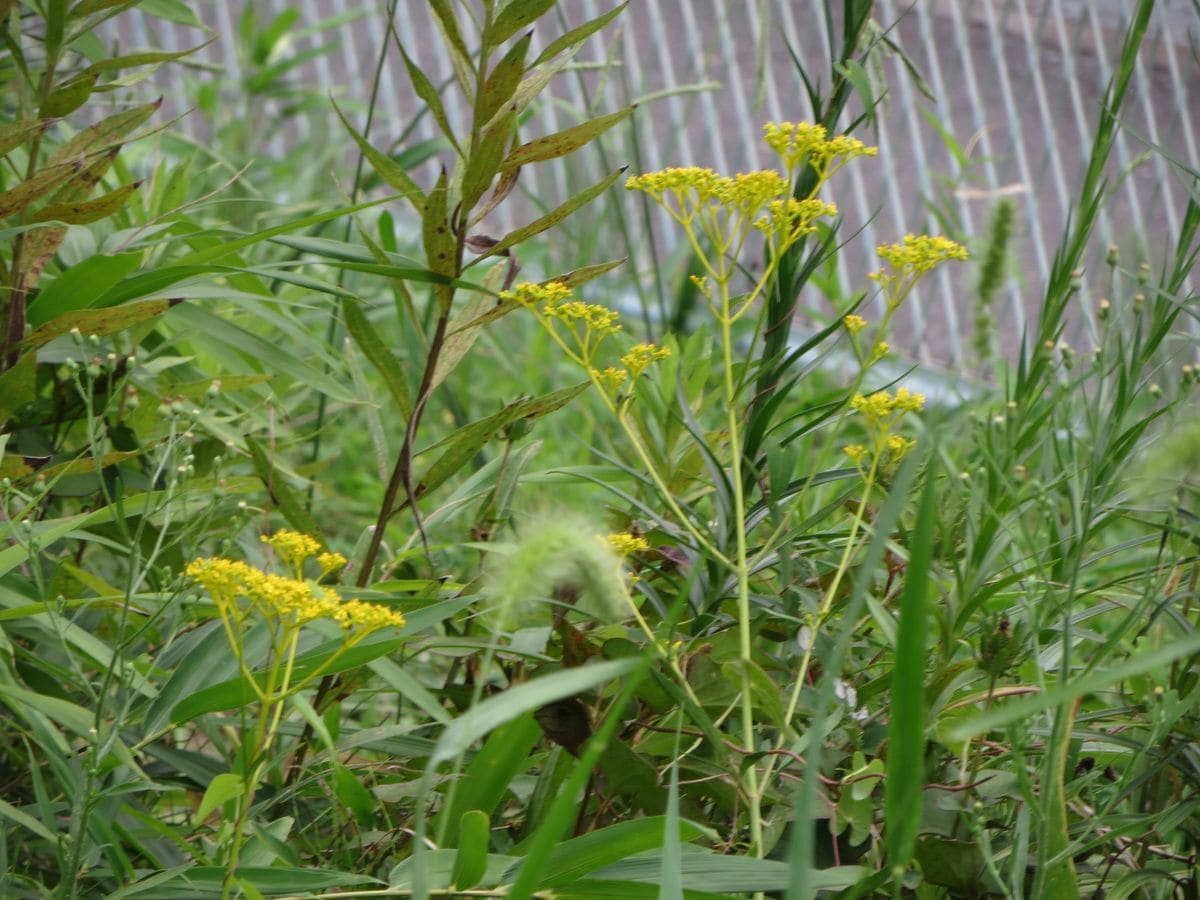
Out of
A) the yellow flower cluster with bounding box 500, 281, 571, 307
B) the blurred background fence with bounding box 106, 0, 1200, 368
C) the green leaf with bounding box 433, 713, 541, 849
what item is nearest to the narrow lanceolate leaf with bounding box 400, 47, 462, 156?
the yellow flower cluster with bounding box 500, 281, 571, 307

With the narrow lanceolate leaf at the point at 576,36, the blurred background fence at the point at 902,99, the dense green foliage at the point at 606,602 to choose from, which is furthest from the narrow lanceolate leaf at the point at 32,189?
the blurred background fence at the point at 902,99

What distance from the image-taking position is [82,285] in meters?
0.84

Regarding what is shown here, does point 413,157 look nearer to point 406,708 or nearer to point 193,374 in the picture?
point 193,374

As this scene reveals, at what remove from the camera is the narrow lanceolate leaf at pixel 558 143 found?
73 centimetres

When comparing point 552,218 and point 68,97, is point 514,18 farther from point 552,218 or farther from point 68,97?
point 68,97

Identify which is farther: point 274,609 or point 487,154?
point 487,154

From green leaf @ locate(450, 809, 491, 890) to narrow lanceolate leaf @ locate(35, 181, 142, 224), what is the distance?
462 mm

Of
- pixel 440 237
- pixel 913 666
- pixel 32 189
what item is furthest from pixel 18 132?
pixel 913 666

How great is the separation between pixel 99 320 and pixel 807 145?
16.6 inches

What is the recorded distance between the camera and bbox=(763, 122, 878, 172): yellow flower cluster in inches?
26.1

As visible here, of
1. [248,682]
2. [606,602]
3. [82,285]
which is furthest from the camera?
[82,285]

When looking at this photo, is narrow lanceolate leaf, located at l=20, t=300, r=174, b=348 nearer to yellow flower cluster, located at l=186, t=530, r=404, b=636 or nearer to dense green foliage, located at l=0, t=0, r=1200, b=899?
dense green foliage, located at l=0, t=0, r=1200, b=899

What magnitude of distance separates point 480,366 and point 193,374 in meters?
1.71

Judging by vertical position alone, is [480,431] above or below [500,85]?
below
